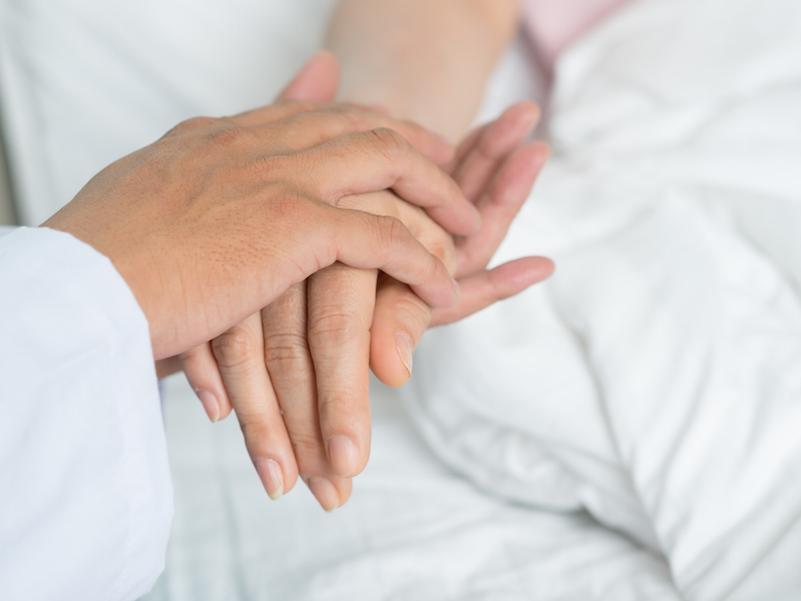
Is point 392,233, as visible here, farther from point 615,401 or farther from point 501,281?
point 615,401

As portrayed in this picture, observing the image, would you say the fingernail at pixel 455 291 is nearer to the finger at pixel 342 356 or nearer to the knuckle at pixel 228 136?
the finger at pixel 342 356

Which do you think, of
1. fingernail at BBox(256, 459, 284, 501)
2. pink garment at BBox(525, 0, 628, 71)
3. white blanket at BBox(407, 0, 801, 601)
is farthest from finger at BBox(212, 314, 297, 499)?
pink garment at BBox(525, 0, 628, 71)

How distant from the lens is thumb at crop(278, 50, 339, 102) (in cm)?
87

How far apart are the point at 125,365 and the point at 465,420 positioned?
0.38m

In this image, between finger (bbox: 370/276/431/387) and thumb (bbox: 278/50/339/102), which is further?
thumb (bbox: 278/50/339/102)

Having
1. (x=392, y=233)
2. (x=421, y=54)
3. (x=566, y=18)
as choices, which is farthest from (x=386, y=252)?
(x=566, y=18)

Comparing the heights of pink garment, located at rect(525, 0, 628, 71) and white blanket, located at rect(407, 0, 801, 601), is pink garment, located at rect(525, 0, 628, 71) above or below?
above

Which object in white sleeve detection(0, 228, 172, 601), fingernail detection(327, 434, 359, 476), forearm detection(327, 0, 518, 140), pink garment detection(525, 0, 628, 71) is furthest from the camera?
pink garment detection(525, 0, 628, 71)

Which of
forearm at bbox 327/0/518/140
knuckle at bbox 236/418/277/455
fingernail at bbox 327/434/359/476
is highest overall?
forearm at bbox 327/0/518/140

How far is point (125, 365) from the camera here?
21.1 inches

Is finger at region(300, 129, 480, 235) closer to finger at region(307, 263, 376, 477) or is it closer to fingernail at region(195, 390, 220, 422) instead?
finger at region(307, 263, 376, 477)

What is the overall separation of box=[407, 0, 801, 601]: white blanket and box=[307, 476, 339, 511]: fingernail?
20cm

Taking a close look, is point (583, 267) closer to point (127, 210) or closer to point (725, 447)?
point (725, 447)

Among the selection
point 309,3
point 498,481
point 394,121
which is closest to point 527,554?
point 498,481
